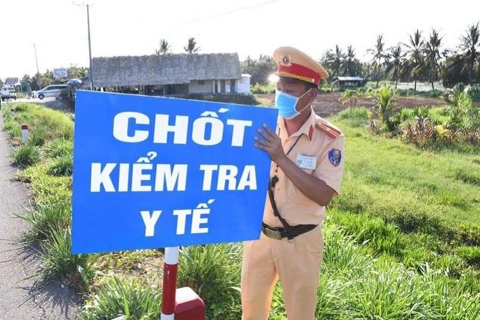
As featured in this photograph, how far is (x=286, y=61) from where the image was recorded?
1995mm

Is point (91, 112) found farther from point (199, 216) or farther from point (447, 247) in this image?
point (447, 247)

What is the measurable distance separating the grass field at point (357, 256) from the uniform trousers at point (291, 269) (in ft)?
2.47

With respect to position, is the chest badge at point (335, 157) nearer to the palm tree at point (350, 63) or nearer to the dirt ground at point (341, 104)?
the dirt ground at point (341, 104)

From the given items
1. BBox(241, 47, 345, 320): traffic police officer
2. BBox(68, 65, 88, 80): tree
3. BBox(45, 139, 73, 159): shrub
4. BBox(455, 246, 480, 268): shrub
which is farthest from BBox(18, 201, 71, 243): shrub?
BBox(68, 65, 88, 80): tree

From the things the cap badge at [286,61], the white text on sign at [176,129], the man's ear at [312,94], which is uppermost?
the cap badge at [286,61]

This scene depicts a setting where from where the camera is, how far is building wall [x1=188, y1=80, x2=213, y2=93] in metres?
40.9

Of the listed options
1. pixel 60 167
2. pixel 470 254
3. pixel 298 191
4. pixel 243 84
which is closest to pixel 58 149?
pixel 60 167

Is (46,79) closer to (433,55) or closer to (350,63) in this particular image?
(350,63)

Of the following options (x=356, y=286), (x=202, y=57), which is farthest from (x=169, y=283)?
(x=202, y=57)

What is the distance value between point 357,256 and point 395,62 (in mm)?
61311

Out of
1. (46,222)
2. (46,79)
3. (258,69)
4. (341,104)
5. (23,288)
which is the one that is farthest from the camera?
(46,79)

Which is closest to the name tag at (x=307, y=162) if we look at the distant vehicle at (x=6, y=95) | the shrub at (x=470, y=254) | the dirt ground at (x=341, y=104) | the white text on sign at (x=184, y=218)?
the white text on sign at (x=184, y=218)

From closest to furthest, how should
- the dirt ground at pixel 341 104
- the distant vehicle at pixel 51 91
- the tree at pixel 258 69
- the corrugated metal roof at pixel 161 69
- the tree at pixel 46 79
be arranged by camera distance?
the dirt ground at pixel 341 104 < the corrugated metal roof at pixel 161 69 < the distant vehicle at pixel 51 91 < the tree at pixel 258 69 < the tree at pixel 46 79

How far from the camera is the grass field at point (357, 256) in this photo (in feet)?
9.34
